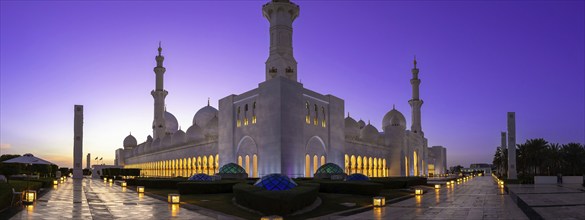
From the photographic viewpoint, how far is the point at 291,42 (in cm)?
4831

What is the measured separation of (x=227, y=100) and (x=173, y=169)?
66.0ft

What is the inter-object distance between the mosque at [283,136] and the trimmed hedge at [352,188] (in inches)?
520

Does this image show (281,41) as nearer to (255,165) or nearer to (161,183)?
(255,165)

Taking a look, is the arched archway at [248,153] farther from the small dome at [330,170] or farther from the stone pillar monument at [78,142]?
the stone pillar monument at [78,142]

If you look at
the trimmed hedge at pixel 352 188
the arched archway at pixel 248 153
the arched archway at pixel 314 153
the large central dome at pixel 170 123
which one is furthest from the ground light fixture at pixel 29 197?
the large central dome at pixel 170 123

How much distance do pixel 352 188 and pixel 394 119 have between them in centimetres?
4169

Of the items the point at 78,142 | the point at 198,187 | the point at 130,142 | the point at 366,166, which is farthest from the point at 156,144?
the point at 198,187

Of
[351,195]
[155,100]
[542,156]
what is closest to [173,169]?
[155,100]

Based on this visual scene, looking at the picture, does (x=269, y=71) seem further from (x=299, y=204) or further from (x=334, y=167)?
(x=299, y=204)

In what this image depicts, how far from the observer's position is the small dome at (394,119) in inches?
2549

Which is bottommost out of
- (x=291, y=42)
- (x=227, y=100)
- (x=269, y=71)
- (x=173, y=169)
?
(x=173, y=169)

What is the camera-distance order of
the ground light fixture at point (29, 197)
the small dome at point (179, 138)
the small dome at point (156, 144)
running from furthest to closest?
the small dome at point (156, 144), the small dome at point (179, 138), the ground light fixture at point (29, 197)

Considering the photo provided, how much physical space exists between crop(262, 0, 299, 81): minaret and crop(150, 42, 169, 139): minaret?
28389 millimetres

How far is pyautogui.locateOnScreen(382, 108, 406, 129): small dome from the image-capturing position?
64.8 m
